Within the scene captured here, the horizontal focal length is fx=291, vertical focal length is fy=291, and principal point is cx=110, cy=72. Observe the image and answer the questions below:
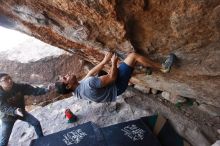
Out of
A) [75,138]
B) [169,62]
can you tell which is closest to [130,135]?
[75,138]

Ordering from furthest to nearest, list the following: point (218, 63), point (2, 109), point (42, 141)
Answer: point (42, 141)
point (2, 109)
point (218, 63)

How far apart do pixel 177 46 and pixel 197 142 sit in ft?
7.39

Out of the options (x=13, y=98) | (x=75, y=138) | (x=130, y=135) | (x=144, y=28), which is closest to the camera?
(x=144, y=28)

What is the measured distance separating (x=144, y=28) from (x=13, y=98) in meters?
2.66

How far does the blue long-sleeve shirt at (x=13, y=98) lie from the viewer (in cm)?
504

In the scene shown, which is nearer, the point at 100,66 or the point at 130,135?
the point at 100,66

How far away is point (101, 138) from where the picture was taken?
224 inches

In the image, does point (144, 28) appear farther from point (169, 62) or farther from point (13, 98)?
point (13, 98)

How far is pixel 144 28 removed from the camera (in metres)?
4.27

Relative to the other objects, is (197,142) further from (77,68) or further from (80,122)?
(77,68)

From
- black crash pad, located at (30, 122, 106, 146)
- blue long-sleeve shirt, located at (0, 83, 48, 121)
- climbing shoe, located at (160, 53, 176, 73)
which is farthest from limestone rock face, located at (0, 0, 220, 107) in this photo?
black crash pad, located at (30, 122, 106, 146)

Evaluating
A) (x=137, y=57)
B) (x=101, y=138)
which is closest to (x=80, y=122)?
(x=101, y=138)

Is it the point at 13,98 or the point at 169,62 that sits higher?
the point at 169,62

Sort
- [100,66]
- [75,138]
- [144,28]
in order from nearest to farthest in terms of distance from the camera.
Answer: [144,28]
[100,66]
[75,138]
